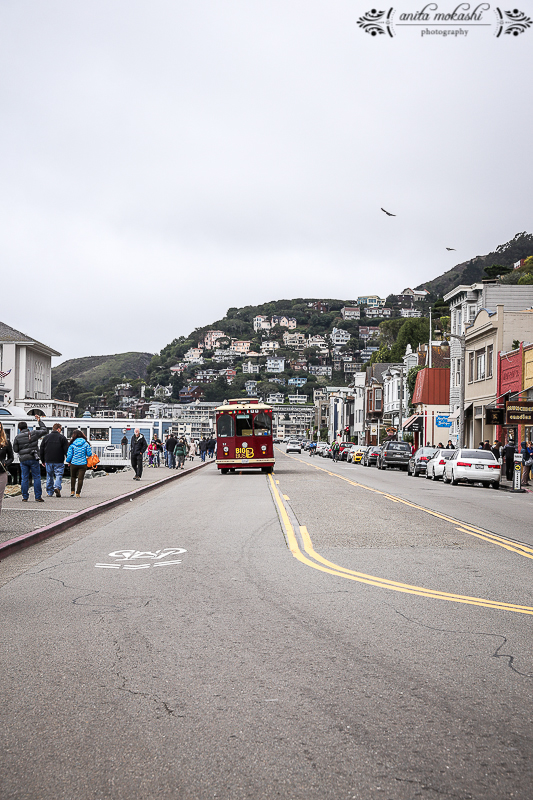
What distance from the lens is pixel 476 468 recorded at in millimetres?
30984

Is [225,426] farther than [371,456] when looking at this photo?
No

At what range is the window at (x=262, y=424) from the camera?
38.9 metres

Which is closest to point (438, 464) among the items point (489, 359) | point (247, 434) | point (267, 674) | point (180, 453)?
point (247, 434)

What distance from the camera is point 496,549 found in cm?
1190

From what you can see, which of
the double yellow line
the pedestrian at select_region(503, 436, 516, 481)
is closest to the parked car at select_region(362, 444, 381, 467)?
the pedestrian at select_region(503, 436, 516, 481)

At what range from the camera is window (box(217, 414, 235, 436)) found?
3888 centimetres

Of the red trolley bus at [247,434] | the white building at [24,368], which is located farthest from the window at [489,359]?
the white building at [24,368]

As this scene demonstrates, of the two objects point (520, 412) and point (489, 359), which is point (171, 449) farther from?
point (489, 359)

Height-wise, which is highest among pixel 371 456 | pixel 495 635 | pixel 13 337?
pixel 13 337

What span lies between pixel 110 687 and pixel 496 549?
7983 mm

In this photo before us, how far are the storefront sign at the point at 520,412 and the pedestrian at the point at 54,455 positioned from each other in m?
21.7

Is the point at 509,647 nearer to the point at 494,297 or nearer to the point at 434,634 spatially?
the point at 434,634

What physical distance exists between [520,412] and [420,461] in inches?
247

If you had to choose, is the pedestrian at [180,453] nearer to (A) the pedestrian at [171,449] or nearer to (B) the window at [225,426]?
(A) the pedestrian at [171,449]
